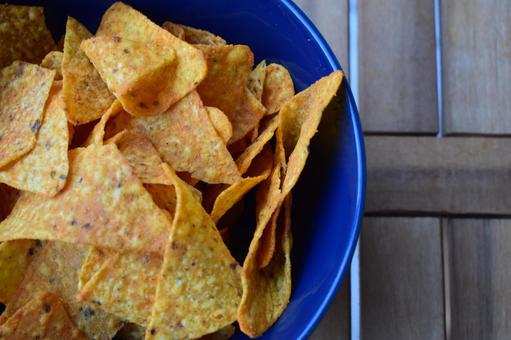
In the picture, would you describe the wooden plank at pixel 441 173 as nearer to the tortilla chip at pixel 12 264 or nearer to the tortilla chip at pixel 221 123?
the tortilla chip at pixel 221 123

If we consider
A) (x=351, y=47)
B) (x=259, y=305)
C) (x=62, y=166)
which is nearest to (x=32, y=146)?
(x=62, y=166)

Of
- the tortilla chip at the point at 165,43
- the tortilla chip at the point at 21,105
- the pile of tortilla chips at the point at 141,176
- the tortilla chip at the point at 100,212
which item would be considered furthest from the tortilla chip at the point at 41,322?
the tortilla chip at the point at 165,43

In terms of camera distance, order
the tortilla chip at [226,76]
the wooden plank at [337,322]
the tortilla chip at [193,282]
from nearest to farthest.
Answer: the tortilla chip at [193,282]
the tortilla chip at [226,76]
the wooden plank at [337,322]

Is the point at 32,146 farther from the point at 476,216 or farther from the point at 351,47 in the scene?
the point at 476,216

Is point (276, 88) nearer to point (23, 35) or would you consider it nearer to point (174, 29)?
point (174, 29)

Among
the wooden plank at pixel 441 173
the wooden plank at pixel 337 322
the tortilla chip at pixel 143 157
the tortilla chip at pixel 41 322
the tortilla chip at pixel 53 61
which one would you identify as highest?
the tortilla chip at pixel 53 61

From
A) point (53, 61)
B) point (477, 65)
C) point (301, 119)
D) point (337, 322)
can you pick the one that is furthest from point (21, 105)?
point (477, 65)

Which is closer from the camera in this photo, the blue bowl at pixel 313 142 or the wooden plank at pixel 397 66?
the blue bowl at pixel 313 142
